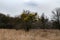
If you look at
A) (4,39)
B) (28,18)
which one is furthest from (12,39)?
(28,18)

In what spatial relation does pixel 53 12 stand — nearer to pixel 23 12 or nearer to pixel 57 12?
pixel 57 12

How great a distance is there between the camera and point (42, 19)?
44.7 m

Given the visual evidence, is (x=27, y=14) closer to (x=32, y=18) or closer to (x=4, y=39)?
(x=32, y=18)

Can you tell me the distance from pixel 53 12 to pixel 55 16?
5.30ft

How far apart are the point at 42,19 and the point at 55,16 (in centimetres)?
338

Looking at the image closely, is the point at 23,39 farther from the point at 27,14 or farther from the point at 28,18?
the point at 27,14

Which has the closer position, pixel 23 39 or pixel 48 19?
pixel 23 39

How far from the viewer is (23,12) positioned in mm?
44844

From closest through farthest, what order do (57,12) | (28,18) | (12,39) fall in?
1. (12,39)
2. (28,18)
3. (57,12)

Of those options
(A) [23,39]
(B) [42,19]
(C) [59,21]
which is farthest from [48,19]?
(A) [23,39]

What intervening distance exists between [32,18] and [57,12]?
6.10 meters

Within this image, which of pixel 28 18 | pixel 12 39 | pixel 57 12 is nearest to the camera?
pixel 12 39

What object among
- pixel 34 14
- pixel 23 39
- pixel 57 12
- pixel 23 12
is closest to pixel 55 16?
pixel 57 12

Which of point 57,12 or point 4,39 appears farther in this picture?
point 57,12
